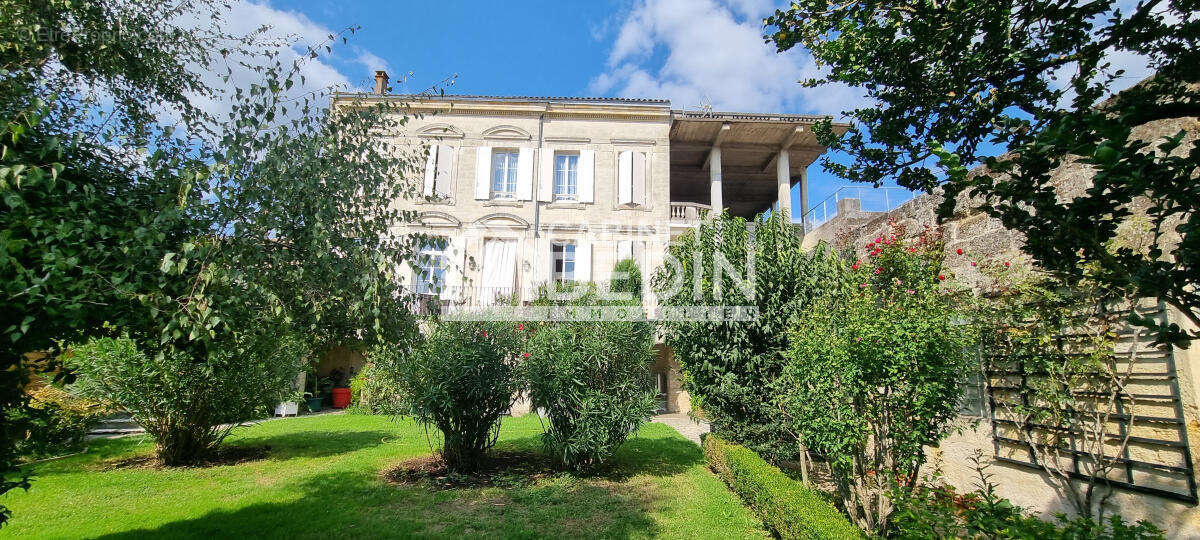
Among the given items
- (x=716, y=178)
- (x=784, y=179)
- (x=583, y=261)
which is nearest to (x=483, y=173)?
(x=583, y=261)

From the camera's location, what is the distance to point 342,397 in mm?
15992

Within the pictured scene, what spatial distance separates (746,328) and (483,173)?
10722 mm

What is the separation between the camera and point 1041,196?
2145mm

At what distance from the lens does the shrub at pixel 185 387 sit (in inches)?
277

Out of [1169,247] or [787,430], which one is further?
[787,430]

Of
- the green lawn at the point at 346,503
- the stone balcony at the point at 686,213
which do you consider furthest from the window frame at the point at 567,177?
the green lawn at the point at 346,503

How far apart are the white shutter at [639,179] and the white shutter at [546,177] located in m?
2.53

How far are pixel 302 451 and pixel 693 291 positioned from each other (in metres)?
7.49

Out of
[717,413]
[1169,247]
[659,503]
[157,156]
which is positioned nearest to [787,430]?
[717,413]

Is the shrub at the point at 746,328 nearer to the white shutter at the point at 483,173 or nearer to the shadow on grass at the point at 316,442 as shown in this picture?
the shadow on grass at the point at 316,442

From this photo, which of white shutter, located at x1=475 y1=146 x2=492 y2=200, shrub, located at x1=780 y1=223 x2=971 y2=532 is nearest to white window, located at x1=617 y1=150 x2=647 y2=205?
white shutter, located at x1=475 y1=146 x2=492 y2=200

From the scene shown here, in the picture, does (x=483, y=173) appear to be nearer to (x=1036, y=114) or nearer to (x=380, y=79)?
(x=380, y=79)

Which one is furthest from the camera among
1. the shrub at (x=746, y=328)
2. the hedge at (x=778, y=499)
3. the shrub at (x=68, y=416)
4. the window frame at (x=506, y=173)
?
the window frame at (x=506, y=173)

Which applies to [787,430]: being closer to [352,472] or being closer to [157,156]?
[352,472]
